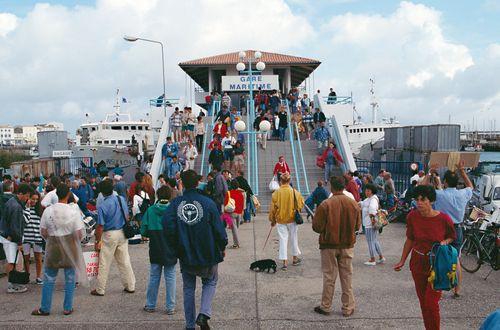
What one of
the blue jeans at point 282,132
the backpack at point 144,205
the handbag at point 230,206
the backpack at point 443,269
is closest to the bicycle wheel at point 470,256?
the backpack at point 443,269

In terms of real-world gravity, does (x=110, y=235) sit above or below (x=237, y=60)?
below

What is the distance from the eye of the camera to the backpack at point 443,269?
4730mm

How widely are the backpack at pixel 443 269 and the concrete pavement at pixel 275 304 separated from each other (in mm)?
976

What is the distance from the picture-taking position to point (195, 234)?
503cm

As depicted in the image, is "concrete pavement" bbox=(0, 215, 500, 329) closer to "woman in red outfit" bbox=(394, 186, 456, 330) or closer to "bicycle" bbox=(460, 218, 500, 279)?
"bicycle" bbox=(460, 218, 500, 279)

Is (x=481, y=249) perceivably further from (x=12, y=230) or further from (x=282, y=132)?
(x=282, y=132)

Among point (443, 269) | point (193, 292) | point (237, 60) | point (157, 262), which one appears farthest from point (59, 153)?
point (237, 60)

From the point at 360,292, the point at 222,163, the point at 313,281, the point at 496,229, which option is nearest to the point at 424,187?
the point at 360,292

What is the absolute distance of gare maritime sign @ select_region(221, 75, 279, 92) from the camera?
2739 cm

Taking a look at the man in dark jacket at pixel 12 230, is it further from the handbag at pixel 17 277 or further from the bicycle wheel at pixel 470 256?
the bicycle wheel at pixel 470 256

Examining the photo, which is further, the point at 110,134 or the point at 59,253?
the point at 110,134

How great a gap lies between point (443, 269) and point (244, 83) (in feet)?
77.3

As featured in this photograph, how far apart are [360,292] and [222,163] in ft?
30.7

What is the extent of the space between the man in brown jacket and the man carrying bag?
8.92 feet
